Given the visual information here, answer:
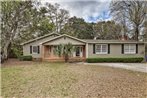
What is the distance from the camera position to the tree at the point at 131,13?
28.8 metres

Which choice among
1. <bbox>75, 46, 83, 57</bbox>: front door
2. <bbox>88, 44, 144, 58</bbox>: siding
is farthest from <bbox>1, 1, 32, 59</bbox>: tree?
<bbox>88, 44, 144, 58</bbox>: siding

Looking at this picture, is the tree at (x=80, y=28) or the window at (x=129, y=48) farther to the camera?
the tree at (x=80, y=28)

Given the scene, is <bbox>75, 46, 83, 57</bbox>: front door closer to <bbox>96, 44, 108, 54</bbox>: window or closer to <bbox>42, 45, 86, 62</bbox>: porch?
<bbox>42, 45, 86, 62</bbox>: porch

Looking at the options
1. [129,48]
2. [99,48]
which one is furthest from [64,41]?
[129,48]

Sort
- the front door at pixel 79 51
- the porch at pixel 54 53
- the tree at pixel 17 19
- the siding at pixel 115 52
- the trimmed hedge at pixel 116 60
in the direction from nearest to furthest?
the tree at pixel 17 19 → the trimmed hedge at pixel 116 60 → the siding at pixel 115 52 → the porch at pixel 54 53 → the front door at pixel 79 51

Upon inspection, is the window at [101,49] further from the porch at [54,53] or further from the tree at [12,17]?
the tree at [12,17]

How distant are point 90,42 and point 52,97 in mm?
18283

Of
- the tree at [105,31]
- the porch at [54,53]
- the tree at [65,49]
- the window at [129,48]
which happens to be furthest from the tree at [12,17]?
the tree at [105,31]

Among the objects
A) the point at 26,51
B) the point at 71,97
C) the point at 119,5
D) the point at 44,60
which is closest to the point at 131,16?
the point at 119,5

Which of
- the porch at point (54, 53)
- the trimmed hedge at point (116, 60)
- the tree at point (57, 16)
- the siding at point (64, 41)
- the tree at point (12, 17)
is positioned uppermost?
the tree at point (57, 16)

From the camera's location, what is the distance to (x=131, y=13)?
29.9m

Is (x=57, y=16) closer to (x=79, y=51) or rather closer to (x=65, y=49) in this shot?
(x=79, y=51)

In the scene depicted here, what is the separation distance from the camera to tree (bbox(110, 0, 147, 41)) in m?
28.8

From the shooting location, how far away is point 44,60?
26.2m
